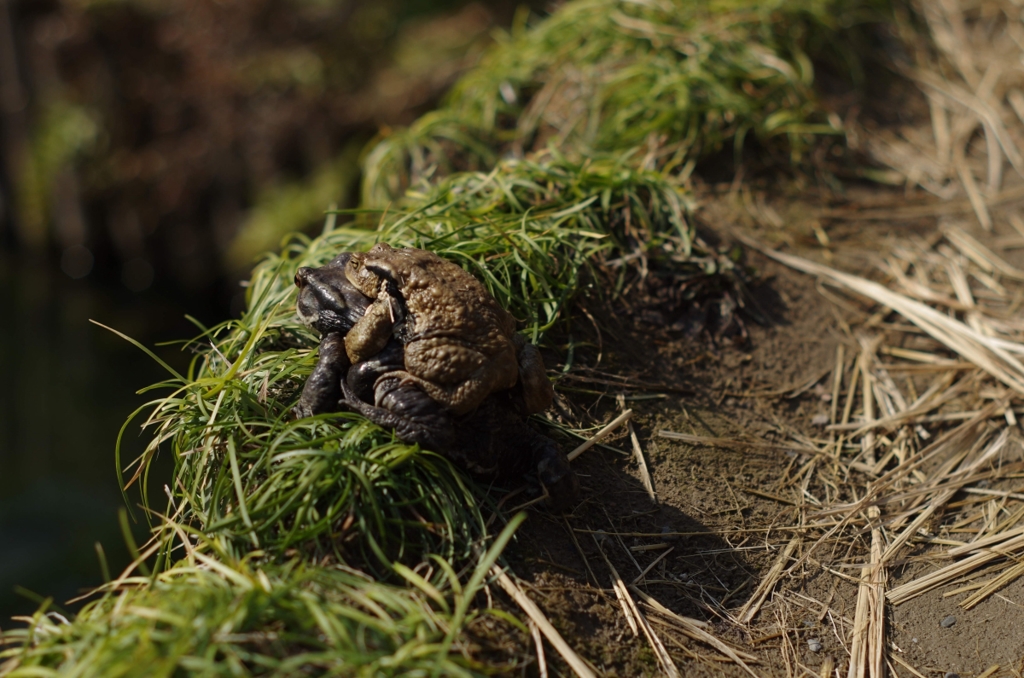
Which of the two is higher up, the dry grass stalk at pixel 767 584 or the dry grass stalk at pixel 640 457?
the dry grass stalk at pixel 640 457

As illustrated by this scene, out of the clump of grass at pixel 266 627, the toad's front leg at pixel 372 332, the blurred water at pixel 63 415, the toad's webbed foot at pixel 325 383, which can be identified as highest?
the toad's front leg at pixel 372 332

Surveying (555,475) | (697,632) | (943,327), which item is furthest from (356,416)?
(943,327)

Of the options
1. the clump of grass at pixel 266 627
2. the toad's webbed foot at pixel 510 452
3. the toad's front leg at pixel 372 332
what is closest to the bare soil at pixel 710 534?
the toad's webbed foot at pixel 510 452

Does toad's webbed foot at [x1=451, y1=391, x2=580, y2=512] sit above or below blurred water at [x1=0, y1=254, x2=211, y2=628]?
above

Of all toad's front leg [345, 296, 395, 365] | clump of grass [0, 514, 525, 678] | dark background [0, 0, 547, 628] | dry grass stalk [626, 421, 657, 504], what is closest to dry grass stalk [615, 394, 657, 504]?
dry grass stalk [626, 421, 657, 504]

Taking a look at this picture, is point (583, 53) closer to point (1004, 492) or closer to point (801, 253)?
point (801, 253)

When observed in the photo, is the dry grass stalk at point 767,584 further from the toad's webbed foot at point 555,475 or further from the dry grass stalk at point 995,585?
the toad's webbed foot at point 555,475

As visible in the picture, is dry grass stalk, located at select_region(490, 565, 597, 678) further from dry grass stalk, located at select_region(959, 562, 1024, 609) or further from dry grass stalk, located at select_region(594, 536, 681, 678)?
dry grass stalk, located at select_region(959, 562, 1024, 609)

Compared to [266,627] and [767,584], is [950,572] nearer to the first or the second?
[767,584]
